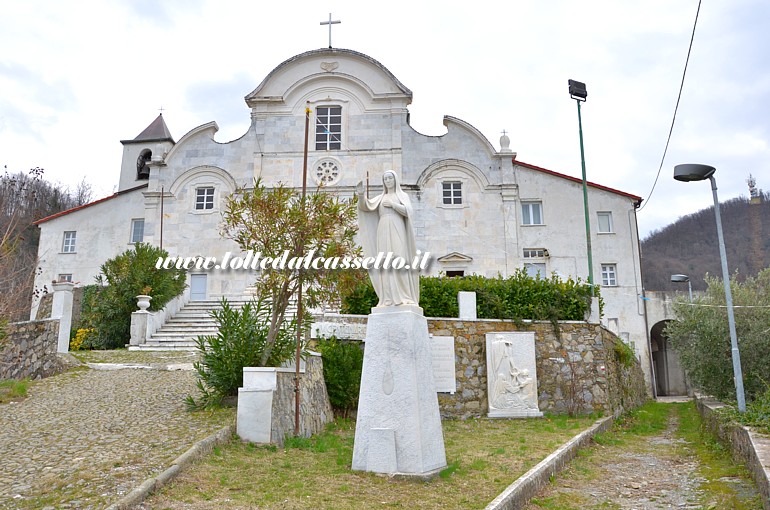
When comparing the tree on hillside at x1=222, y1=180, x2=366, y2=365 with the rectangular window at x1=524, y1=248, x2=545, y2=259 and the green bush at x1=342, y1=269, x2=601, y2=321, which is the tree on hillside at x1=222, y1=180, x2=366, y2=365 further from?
the rectangular window at x1=524, y1=248, x2=545, y2=259

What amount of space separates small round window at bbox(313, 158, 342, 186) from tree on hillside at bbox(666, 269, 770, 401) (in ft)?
44.8

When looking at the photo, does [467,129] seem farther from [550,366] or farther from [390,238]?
[390,238]

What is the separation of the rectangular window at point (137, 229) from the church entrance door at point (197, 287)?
12.0 feet

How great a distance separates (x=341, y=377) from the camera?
11.4 m

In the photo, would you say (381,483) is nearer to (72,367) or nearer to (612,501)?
(612,501)

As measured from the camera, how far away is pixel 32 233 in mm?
35062

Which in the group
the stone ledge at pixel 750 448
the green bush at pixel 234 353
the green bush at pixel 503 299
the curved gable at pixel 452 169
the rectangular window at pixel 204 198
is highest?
the curved gable at pixel 452 169

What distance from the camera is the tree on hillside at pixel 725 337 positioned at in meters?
13.2

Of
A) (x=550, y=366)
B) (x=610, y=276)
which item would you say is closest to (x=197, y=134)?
(x=610, y=276)

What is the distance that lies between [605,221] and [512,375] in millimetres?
12990

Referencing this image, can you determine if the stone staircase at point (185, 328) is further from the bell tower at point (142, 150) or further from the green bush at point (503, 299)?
the bell tower at point (142, 150)

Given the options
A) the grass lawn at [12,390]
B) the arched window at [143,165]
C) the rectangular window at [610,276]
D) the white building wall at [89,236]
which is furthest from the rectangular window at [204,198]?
the rectangular window at [610,276]

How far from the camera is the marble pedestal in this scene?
706 cm

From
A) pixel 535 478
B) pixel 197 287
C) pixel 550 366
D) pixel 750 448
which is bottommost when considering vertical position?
pixel 535 478
